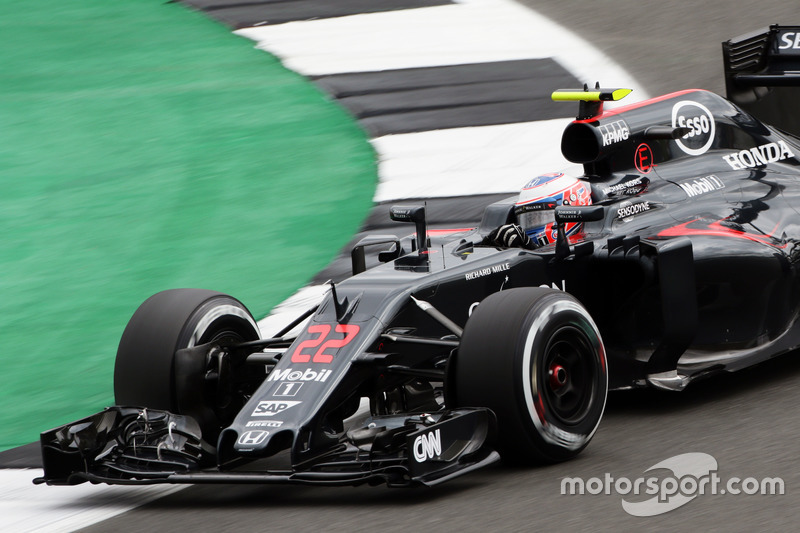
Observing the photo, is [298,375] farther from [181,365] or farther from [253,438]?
[181,365]

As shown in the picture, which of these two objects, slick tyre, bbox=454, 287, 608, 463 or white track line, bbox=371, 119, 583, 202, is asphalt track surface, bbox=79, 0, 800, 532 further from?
white track line, bbox=371, 119, 583, 202

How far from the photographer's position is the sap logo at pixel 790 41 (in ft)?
28.8

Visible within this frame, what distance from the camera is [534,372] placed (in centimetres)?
559

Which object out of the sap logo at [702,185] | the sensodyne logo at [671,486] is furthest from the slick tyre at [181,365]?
the sap logo at [702,185]

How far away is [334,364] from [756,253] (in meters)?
2.60

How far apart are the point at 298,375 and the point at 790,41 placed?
15.7ft

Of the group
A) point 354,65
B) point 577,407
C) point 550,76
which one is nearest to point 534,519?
point 577,407

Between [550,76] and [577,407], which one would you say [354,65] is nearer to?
[550,76]

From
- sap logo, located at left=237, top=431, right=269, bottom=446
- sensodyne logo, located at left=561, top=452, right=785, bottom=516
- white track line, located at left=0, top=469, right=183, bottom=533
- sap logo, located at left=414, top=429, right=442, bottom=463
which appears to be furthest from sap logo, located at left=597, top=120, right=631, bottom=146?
white track line, located at left=0, top=469, right=183, bottom=533

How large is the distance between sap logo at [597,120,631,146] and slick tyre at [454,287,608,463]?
168 centimetres

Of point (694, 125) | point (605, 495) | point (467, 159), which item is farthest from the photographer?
point (467, 159)

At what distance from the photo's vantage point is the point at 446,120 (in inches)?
510

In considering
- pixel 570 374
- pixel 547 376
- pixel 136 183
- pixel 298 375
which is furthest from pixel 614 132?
pixel 136 183

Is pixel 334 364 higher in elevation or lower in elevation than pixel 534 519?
higher
